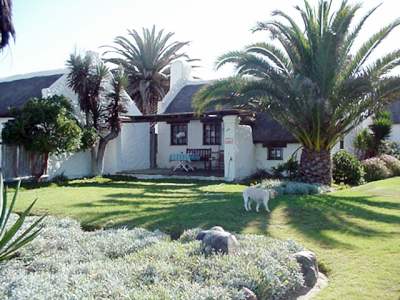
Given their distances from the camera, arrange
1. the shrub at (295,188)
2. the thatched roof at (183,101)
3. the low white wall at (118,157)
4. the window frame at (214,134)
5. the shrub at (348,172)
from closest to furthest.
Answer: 1. the shrub at (295,188)
2. the shrub at (348,172)
3. the low white wall at (118,157)
4. the window frame at (214,134)
5. the thatched roof at (183,101)

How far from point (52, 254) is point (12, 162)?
13.0 meters

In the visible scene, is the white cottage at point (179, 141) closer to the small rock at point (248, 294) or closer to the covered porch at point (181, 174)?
the covered porch at point (181, 174)

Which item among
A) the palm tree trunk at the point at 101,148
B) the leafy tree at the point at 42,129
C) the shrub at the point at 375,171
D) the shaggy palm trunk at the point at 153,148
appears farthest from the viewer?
the shaggy palm trunk at the point at 153,148

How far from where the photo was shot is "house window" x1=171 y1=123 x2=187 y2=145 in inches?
1068

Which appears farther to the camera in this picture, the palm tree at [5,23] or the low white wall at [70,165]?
the low white wall at [70,165]

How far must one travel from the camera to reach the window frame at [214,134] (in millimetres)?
25922

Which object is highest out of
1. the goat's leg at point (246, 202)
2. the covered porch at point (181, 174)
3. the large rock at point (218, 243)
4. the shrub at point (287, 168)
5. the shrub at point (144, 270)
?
the shrub at point (287, 168)

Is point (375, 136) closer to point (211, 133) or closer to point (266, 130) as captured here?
point (266, 130)

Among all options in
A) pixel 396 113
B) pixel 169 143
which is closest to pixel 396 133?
pixel 396 113

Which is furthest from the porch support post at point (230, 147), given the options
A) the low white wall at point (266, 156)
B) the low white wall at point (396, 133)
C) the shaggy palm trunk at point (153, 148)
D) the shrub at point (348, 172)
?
the low white wall at point (396, 133)

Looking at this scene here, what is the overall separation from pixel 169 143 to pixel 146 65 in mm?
11273

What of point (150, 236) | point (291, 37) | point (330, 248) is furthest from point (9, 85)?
point (330, 248)

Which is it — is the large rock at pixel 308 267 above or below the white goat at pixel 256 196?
below

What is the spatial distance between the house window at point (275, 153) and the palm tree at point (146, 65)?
1457 centimetres
